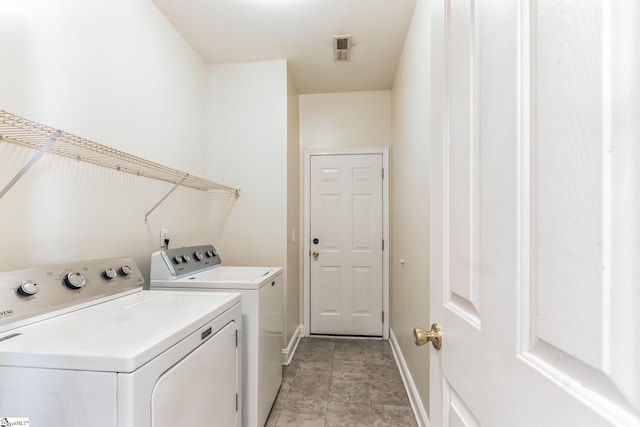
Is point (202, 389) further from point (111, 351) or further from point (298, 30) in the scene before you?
point (298, 30)

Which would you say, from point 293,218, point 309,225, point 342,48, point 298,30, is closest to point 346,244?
point 309,225

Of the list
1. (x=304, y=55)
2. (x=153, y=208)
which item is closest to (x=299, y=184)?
(x=304, y=55)

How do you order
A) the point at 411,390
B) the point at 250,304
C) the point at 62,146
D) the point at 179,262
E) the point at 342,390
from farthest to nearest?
the point at 342,390 → the point at 411,390 → the point at 179,262 → the point at 250,304 → the point at 62,146

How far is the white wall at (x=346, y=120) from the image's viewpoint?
320cm

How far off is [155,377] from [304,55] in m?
2.52

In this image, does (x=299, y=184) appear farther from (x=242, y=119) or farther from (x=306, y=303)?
(x=306, y=303)

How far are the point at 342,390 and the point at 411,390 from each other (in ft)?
1.60

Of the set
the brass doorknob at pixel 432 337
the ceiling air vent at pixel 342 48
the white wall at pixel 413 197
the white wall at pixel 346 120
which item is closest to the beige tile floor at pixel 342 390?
the white wall at pixel 413 197

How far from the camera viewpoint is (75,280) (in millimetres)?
1117

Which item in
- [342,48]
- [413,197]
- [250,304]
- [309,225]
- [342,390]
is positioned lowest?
[342,390]

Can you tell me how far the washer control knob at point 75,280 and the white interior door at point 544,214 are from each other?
1.31 m

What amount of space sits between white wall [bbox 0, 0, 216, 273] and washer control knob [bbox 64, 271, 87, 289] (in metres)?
0.20

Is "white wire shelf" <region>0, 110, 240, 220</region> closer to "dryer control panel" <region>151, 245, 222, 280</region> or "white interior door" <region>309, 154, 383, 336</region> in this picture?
"dryer control panel" <region>151, 245, 222, 280</region>

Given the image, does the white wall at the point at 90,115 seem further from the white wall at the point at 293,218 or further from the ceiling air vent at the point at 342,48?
the ceiling air vent at the point at 342,48
